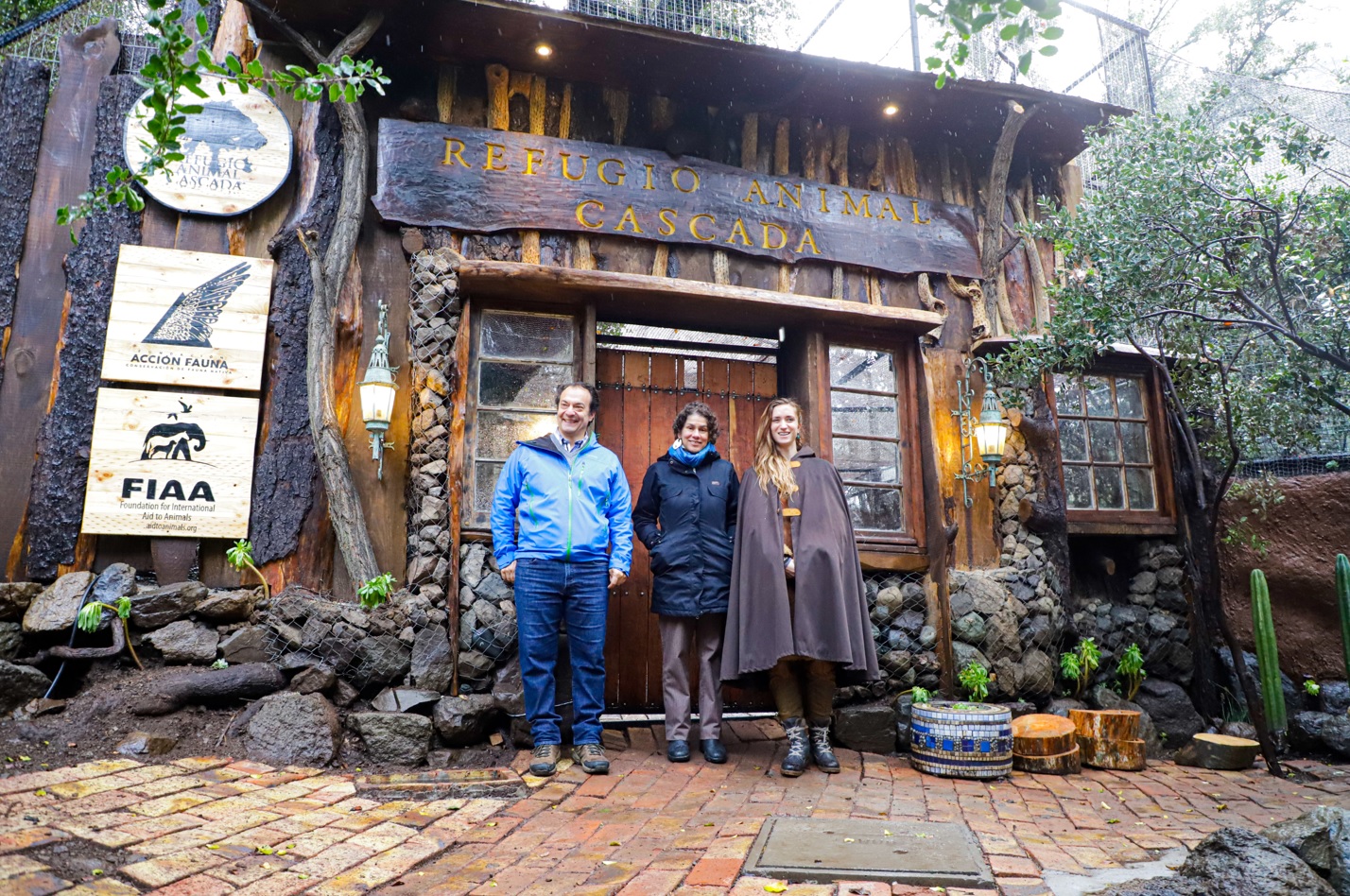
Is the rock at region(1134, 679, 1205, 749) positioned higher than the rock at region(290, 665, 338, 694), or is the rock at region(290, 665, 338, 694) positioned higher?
the rock at region(290, 665, 338, 694)

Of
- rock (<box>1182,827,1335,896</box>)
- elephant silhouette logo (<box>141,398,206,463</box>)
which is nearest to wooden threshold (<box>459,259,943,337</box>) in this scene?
elephant silhouette logo (<box>141,398,206,463</box>)

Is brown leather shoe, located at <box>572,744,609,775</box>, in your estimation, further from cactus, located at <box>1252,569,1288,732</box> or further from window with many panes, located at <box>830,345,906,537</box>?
cactus, located at <box>1252,569,1288,732</box>

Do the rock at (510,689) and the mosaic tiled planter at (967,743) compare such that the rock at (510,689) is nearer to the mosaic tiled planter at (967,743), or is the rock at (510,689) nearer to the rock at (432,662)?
the rock at (432,662)

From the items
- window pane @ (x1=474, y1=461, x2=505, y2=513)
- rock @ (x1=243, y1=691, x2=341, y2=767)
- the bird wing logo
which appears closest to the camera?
rock @ (x1=243, y1=691, x2=341, y2=767)

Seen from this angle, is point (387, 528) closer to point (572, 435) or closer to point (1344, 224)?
point (572, 435)

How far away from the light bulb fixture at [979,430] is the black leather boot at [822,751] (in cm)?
233

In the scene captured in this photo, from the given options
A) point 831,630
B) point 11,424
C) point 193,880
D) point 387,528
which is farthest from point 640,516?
point 11,424

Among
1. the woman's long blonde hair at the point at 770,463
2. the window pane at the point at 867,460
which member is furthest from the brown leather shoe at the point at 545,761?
the window pane at the point at 867,460

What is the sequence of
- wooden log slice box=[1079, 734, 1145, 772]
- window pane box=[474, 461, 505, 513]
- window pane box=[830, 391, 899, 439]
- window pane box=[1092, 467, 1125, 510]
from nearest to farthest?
wooden log slice box=[1079, 734, 1145, 772], window pane box=[474, 461, 505, 513], window pane box=[830, 391, 899, 439], window pane box=[1092, 467, 1125, 510]

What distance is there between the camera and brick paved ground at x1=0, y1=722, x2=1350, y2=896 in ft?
8.63

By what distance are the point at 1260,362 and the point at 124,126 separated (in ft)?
25.6

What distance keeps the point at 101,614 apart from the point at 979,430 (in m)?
5.34

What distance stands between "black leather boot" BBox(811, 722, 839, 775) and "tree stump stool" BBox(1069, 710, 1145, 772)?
1.53m

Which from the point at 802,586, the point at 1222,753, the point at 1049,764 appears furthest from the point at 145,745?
the point at 1222,753
